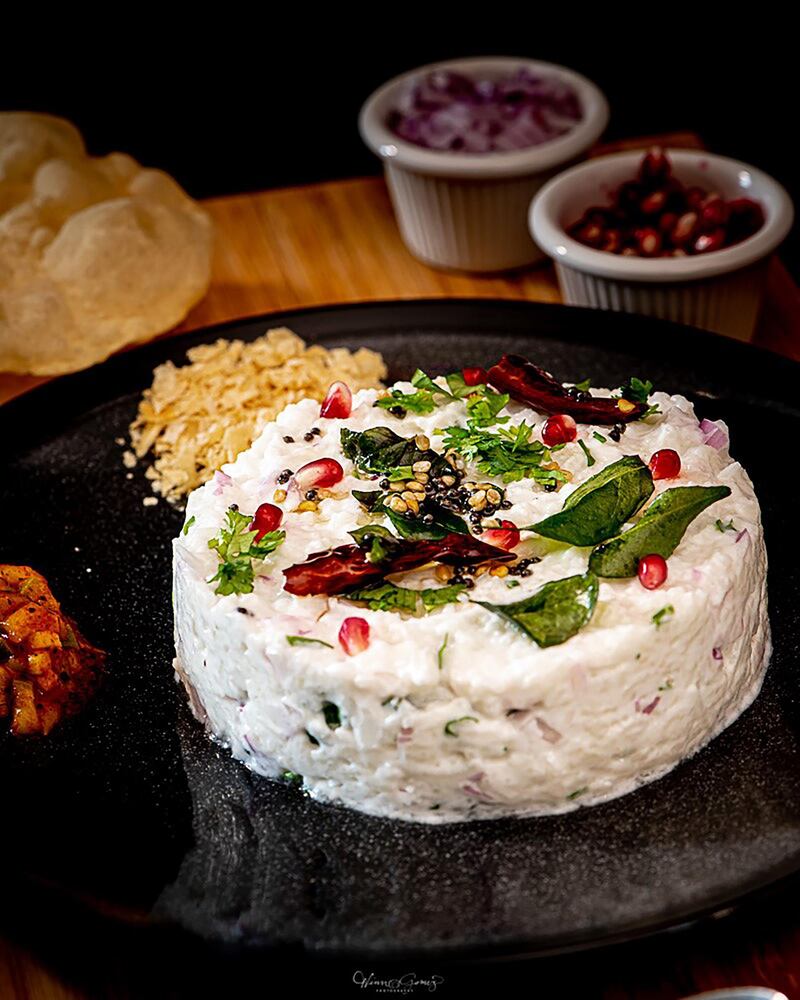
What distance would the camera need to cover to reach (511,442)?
3242 mm

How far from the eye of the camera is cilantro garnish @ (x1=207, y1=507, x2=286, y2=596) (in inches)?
114

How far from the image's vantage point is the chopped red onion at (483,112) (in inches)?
184

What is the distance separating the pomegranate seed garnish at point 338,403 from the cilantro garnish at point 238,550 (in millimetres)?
410

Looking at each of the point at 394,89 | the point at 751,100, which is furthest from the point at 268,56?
the point at 751,100

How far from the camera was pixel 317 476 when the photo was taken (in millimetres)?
3150

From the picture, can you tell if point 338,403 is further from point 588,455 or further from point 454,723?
point 454,723

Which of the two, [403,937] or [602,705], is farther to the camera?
[602,705]

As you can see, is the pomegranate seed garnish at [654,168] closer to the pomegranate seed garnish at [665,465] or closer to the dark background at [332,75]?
the dark background at [332,75]

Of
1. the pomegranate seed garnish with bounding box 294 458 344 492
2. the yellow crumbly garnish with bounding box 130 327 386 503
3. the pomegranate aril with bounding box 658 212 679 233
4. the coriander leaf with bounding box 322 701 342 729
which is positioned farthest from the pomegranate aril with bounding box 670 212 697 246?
the coriander leaf with bounding box 322 701 342 729

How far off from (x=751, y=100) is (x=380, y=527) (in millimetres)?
3827

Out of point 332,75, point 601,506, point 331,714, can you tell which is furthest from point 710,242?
point 332,75

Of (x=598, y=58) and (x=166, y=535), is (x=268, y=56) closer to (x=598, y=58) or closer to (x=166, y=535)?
(x=598, y=58)

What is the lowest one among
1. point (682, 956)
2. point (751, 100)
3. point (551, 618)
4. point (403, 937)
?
point (751, 100)

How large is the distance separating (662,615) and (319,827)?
2.62 ft
